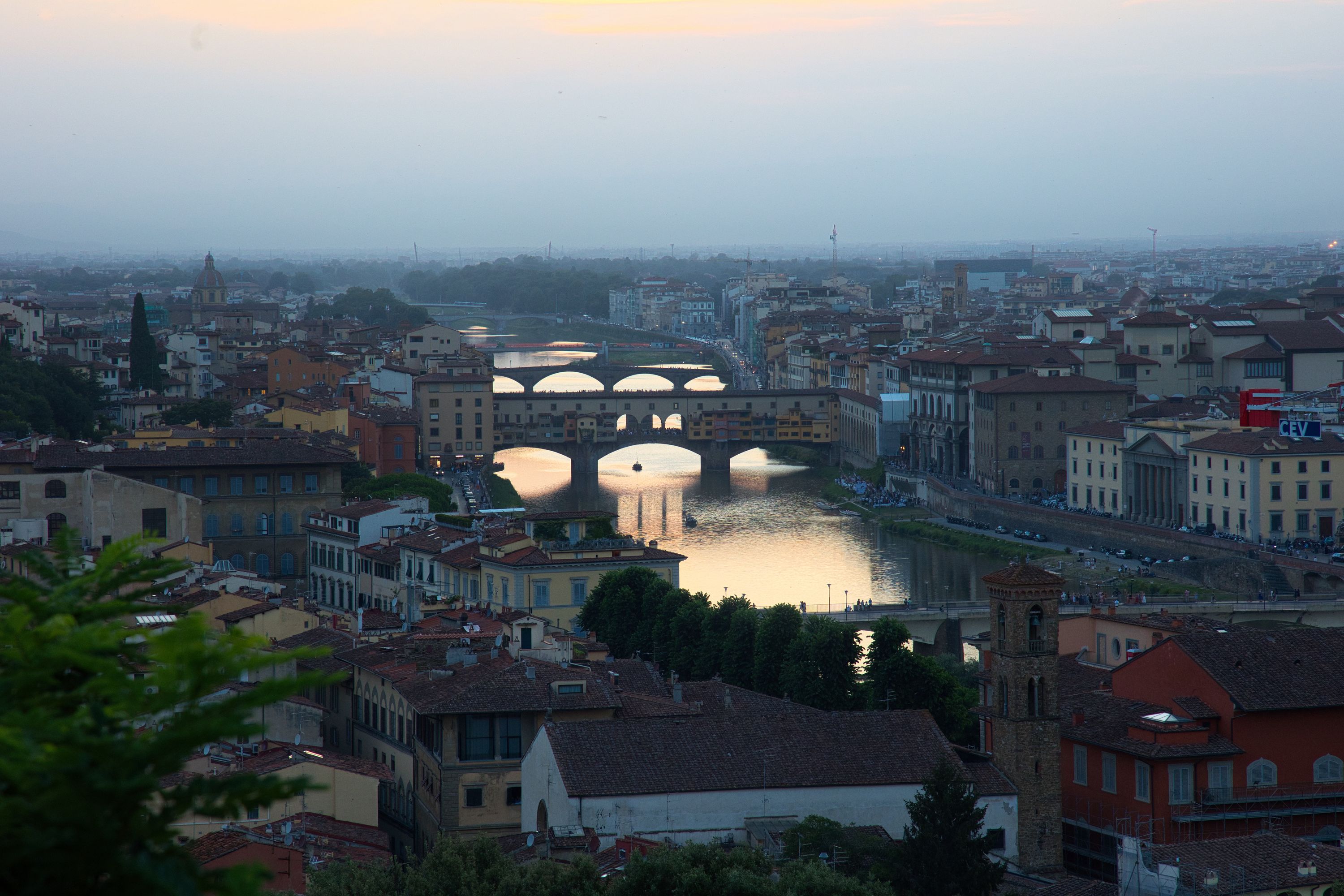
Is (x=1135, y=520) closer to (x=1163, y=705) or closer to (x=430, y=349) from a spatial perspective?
(x=1163, y=705)

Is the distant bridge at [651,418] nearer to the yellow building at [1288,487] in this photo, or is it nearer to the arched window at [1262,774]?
the yellow building at [1288,487]

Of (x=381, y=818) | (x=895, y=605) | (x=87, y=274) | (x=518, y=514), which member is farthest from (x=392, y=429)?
(x=87, y=274)

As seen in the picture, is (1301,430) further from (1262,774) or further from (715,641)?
(1262,774)

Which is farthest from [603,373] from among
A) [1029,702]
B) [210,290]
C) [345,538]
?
[1029,702]

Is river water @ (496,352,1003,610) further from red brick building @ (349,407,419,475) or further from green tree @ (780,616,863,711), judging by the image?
green tree @ (780,616,863,711)

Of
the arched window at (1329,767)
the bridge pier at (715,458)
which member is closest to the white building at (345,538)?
the arched window at (1329,767)

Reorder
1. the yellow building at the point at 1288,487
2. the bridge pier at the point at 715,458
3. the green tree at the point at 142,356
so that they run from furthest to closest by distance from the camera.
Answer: the bridge pier at the point at 715,458
the green tree at the point at 142,356
the yellow building at the point at 1288,487
